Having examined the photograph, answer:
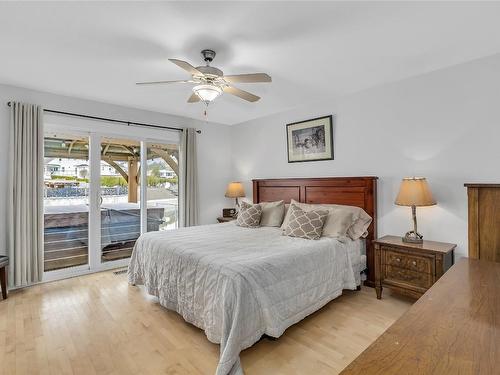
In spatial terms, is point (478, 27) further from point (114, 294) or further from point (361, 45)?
point (114, 294)

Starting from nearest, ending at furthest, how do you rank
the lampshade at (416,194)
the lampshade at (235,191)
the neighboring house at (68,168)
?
1. the lampshade at (416,194)
2. the neighboring house at (68,168)
3. the lampshade at (235,191)

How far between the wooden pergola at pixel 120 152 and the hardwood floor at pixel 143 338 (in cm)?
182

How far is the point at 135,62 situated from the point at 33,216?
2.36 m

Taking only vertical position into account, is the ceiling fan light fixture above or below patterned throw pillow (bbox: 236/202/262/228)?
above

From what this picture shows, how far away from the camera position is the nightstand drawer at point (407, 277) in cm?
260

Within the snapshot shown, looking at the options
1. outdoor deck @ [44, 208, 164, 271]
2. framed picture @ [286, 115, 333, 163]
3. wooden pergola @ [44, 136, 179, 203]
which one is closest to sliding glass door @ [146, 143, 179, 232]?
wooden pergola @ [44, 136, 179, 203]

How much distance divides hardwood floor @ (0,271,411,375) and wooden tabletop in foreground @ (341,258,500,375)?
41.7 inches

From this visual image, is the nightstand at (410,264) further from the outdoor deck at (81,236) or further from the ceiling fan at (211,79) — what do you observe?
the outdoor deck at (81,236)

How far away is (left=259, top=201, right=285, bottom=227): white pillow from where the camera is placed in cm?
379

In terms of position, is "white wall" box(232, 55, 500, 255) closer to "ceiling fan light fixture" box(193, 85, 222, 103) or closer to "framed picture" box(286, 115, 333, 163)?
"framed picture" box(286, 115, 333, 163)

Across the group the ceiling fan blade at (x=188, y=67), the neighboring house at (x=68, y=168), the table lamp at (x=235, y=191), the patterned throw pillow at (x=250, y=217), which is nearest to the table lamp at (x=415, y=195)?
the patterned throw pillow at (x=250, y=217)

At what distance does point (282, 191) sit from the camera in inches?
172

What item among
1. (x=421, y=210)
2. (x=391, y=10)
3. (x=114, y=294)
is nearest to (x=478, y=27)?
(x=391, y=10)

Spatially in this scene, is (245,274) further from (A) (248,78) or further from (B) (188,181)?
(B) (188,181)
